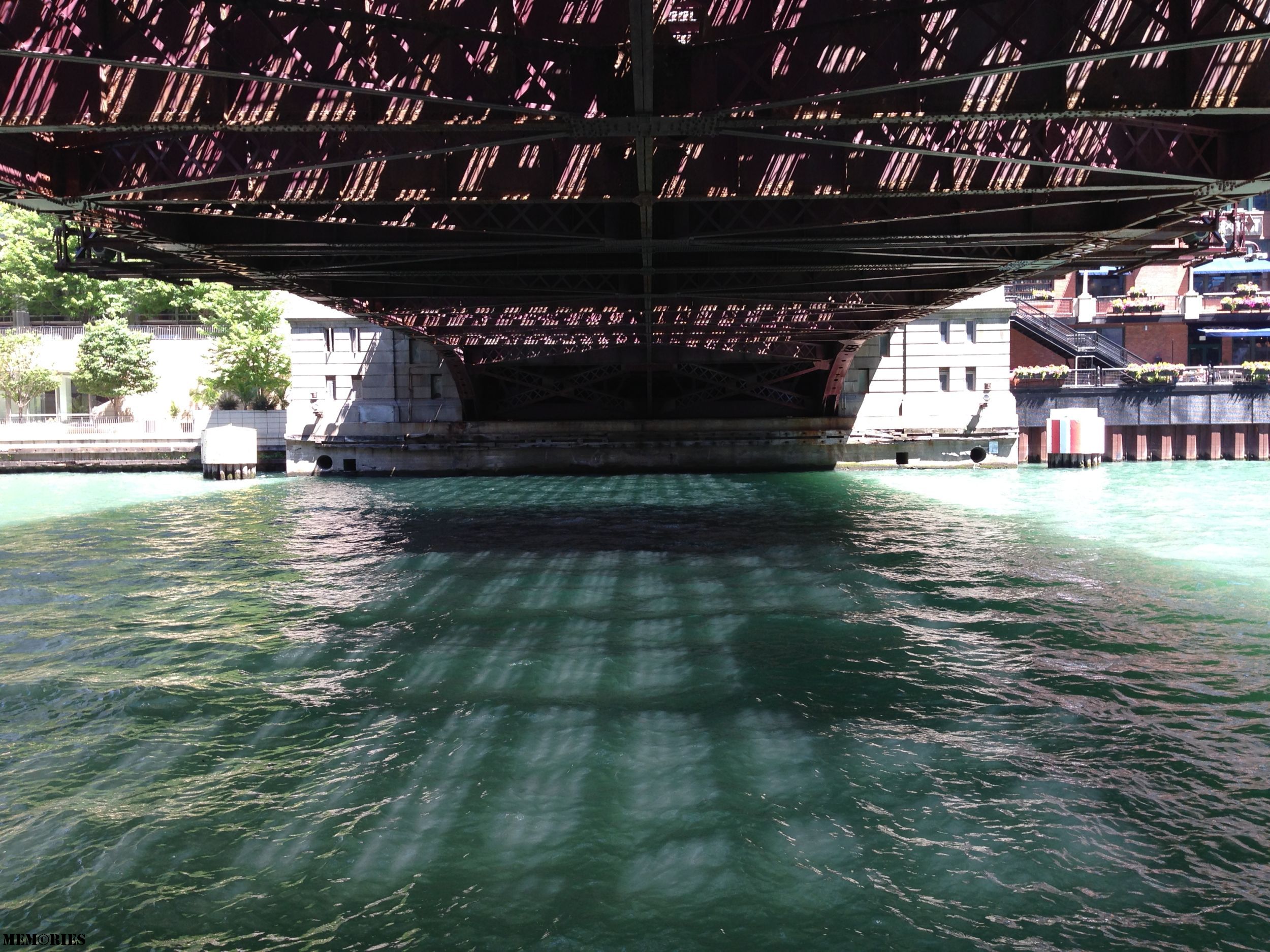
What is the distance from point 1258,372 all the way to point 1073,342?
1000 centimetres

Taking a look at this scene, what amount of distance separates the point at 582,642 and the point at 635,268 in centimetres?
1200

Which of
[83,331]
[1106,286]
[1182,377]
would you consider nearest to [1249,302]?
[1106,286]

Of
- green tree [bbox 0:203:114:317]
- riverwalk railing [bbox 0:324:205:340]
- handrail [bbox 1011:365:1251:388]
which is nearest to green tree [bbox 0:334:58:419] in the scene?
riverwalk railing [bbox 0:324:205:340]

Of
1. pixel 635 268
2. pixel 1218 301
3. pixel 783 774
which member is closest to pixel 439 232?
pixel 635 268

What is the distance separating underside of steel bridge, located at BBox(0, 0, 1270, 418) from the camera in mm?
11766

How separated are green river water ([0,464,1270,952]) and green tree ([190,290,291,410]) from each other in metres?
38.0

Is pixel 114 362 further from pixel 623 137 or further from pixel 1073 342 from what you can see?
pixel 623 137

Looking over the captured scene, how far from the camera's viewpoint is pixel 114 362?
2667 inches

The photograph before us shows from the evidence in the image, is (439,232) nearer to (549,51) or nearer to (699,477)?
(549,51)

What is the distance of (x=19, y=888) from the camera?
7945 millimetres

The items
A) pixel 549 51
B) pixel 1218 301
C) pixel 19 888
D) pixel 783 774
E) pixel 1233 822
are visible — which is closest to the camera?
pixel 19 888

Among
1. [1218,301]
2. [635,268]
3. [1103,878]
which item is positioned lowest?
[1103,878]

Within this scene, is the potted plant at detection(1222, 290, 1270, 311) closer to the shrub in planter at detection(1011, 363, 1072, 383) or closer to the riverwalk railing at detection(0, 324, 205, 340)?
the shrub in planter at detection(1011, 363, 1072, 383)

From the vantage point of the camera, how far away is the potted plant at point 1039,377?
185 ft
